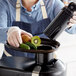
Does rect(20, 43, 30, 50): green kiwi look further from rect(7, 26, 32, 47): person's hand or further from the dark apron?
the dark apron

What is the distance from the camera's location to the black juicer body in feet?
1.91

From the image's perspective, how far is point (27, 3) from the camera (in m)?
0.91

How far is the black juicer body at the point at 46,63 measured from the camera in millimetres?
582

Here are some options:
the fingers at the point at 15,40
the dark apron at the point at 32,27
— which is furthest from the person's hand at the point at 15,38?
the dark apron at the point at 32,27

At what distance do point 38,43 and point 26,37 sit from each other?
46mm

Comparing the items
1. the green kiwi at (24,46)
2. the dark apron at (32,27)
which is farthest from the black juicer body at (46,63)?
the dark apron at (32,27)

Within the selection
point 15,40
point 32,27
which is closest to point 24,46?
point 15,40

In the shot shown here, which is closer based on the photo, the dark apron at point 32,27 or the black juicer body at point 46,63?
the black juicer body at point 46,63

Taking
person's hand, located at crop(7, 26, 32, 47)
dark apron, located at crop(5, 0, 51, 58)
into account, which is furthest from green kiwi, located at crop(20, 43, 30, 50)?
dark apron, located at crop(5, 0, 51, 58)

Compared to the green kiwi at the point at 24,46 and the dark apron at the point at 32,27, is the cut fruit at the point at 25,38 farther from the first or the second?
the dark apron at the point at 32,27

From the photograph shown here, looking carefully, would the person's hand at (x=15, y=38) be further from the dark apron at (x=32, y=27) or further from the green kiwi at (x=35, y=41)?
the dark apron at (x=32, y=27)

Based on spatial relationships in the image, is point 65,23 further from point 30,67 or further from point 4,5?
point 4,5

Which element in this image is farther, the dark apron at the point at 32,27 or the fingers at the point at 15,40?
the dark apron at the point at 32,27

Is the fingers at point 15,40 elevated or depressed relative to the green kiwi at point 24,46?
elevated
